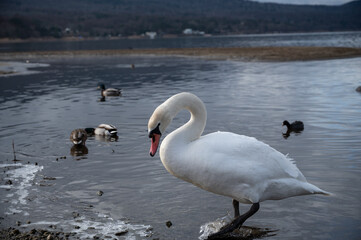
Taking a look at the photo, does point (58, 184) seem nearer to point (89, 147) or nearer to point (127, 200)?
point (127, 200)

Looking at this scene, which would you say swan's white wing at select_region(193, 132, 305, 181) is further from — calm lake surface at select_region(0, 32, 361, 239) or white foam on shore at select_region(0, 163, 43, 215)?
white foam on shore at select_region(0, 163, 43, 215)

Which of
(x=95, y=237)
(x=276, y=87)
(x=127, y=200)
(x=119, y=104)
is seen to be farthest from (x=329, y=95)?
(x=95, y=237)

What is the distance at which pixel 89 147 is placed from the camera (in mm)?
12797

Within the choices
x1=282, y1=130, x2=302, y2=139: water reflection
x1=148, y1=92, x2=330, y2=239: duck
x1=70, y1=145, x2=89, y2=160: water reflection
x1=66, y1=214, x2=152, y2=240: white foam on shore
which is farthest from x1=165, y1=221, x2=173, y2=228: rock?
x1=282, y1=130, x2=302, y2=139: water reflection

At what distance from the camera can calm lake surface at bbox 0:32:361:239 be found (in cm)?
725

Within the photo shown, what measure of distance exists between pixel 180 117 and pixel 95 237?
30.5ft

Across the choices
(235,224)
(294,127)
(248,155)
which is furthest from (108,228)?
(294,127)

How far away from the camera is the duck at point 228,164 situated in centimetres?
611

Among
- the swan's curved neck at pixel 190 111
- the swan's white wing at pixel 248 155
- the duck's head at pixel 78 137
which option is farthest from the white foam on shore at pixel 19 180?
the swan's white wing at pixel 248 155

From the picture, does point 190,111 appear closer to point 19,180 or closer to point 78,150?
point 19,180

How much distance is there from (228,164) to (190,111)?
41.1 inches

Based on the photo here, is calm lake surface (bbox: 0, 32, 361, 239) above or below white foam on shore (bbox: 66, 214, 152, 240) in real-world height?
below

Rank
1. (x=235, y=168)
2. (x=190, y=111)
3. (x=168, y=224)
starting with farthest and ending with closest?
(x=168, y=224), (x=190, y=111), (x=235, y=168)

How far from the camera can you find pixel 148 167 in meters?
10.4
